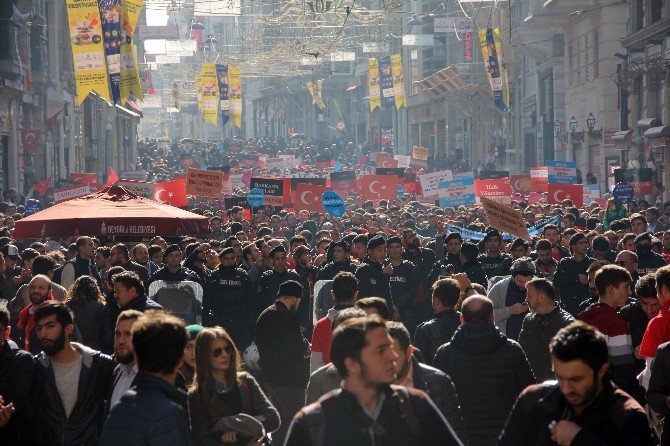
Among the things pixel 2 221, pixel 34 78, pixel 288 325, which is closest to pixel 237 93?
pixel 34 78

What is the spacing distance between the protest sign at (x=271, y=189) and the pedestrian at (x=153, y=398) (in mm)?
19365

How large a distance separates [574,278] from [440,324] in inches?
181

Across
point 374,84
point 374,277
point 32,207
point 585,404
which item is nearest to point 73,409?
point 585,404

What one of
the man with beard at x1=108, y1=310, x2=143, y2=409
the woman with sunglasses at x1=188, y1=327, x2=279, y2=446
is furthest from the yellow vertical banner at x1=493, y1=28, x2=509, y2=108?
the woman with sunglasses at x1=188, y1=327, x2=279, y2=446

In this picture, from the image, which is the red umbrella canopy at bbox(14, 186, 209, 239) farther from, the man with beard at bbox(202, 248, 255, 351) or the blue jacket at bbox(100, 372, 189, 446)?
the blue jacket at bbox(100, 372, 189, 446)

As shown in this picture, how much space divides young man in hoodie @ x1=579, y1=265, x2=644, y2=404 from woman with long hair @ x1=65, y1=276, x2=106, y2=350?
346 cm

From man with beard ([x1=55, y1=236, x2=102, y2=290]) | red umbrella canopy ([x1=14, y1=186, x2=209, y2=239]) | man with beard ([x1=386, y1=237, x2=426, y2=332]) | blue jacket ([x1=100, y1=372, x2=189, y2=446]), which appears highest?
red umbrella canopy ([x1=14, y1=186, x2=209, y2=239])

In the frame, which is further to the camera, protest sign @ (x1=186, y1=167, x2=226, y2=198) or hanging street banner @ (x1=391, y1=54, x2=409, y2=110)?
hanging street banner @ (x1=391, y1=54, x2=409, y2=110)

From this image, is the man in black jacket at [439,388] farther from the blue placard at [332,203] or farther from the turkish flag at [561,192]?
the turkish flag at [561,192]

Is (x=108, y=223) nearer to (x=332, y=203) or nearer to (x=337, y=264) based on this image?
(x=337, y=264)

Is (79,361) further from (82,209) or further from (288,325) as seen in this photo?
(82,209)

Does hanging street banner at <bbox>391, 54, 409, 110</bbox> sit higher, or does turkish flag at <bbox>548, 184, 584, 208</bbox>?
hanging street banner at <bbox>391, 54, 409, 110</bbox>

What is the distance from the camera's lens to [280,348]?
8867 mm

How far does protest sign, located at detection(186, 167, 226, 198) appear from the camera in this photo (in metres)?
24.2
